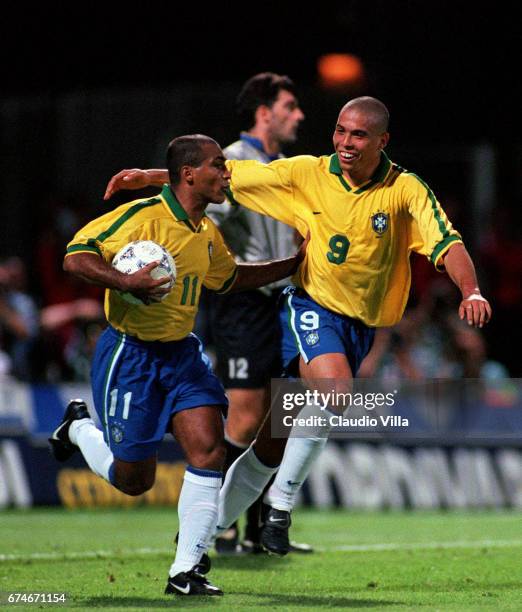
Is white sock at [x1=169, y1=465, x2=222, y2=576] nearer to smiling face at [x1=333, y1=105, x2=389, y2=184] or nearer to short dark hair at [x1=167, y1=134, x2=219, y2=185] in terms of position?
short dark hair at [x1=167, y1=134, x2=219, y2=185]

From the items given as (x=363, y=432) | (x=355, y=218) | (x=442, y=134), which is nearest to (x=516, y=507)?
(x=363, y=432)

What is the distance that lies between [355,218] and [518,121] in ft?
25.0

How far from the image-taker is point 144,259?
692cm

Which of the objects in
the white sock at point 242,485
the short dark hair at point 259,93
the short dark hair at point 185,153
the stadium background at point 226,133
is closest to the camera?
the short dark hair at point 185,153

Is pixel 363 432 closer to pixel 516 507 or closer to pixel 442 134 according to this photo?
pixel 516 507

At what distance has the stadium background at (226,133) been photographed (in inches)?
537

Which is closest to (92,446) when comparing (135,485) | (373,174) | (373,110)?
(135,485)

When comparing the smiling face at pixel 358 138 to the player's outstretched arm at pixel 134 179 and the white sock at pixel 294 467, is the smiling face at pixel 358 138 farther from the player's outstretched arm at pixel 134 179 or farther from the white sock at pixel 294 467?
the white sock at pixel 294 467

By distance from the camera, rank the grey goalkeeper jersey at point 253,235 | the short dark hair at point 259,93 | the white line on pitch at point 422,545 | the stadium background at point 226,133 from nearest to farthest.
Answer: the grey goalkeeper jersey at point 253,235, the short dark hair at point 259,93, the white line on pitch at point 422,545, the stadium background at point 226,133

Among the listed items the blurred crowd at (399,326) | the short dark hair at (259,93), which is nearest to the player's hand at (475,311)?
the short dark hair at (259,93)

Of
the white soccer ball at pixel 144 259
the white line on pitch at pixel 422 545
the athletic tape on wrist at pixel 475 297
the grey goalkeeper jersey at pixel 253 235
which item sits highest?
the white soccer ball at pixel 144 259

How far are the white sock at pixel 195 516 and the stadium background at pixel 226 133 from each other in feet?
21.8

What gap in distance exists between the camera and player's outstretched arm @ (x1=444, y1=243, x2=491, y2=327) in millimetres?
6918

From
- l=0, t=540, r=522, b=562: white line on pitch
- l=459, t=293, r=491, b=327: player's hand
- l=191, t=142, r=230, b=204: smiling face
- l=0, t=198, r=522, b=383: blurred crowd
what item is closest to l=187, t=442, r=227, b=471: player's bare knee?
l=191, t=142, r=230, b=204: smiling face
